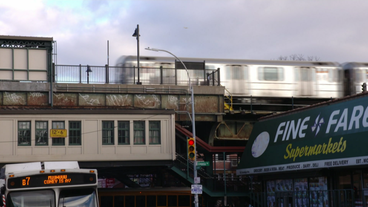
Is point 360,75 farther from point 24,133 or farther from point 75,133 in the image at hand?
point 24,133

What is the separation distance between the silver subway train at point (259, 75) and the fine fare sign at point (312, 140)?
6.14 metres

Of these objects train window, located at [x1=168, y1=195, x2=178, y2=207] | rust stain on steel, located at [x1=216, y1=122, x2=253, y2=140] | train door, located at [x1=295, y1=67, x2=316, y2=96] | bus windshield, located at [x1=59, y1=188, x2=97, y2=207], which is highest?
train door, located at [x1=295, y1=67, x2=316, y2=96]

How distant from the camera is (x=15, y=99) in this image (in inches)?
1339

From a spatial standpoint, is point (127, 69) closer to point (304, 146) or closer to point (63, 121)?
point (63, 121)

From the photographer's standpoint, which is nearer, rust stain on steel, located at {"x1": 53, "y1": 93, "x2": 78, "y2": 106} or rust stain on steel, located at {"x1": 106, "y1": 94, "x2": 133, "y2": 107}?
rust stain on steel, located at {"x1": 53, "y1": 93, "x2": 78, "y2": 106}

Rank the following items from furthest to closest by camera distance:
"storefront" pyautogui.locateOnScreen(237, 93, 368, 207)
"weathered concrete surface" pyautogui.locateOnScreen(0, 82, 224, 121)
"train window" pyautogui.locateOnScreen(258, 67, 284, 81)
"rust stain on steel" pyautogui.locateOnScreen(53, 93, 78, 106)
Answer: "train window" pyautogui.locateOnScreen(258, 67, 284, 81)
"rust stain on steel" pyautogui.locateOnScreen(53, 93, 78, 106)
"weathered concrete surface" pyautogui.locateOnScreen(0, 82, 224, 121)
"storefront" pyautogui.locateOnScreen(237, 93, 368, 207)

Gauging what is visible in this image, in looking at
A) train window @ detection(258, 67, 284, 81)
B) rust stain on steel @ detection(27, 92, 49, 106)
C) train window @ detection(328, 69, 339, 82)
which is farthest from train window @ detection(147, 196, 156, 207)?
train window @ detection(328, 69, 339, 82)

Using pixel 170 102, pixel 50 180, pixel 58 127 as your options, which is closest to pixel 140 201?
pixel 170 102

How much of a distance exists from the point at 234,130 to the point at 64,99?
13045mm

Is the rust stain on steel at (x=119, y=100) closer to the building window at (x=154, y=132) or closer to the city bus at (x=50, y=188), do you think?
the building window at (x=154, y=132)

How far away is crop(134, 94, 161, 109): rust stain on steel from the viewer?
35.3 metres

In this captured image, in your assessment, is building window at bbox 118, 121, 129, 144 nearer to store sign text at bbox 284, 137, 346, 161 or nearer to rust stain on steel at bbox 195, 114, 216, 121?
rust stain on steel at bbox 195, 114, 216, 121

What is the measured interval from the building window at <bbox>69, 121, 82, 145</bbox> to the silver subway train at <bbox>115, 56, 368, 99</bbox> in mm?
6070

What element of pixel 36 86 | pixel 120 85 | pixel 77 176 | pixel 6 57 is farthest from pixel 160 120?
pixel 77 176
